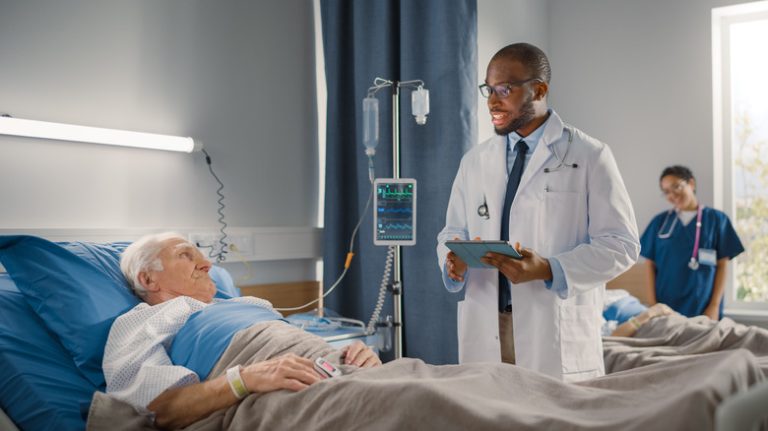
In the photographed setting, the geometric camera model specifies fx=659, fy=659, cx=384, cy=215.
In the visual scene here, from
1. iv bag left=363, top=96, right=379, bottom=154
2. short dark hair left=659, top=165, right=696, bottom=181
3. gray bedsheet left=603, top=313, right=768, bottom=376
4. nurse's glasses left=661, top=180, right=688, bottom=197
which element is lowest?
gray bedsheet left=603, top=313, right=768, bottom=376

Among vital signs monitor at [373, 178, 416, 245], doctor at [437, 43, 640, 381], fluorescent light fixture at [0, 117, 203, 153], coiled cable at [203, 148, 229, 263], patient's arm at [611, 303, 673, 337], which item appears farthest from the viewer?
patient's arm at [611, 303, 673, 337]

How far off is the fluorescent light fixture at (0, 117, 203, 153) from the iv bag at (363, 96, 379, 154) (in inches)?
25.8

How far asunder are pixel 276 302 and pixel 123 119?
3.21ft

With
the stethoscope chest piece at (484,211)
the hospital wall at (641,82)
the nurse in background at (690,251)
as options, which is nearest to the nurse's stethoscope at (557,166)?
the stethoscope chest piece at (484,211)

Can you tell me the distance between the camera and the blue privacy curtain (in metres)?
2.67

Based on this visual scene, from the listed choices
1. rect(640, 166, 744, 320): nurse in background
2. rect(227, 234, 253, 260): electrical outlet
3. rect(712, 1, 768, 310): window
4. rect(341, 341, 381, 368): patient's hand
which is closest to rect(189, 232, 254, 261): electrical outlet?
rect(227, 234, 253, 260): electrical outlet

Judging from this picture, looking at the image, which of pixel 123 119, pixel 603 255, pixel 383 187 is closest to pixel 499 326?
pixel 603 255

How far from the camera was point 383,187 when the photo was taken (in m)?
2.39

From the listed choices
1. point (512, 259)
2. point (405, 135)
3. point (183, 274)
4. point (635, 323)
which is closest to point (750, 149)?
point (635, 323)

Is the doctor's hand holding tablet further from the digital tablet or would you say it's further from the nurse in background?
the nurse in background

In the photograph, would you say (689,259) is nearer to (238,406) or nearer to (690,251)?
(690,251)

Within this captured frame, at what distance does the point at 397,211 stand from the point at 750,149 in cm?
260

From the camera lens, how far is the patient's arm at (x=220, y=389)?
4.67 ft

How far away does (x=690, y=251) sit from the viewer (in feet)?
11.5
